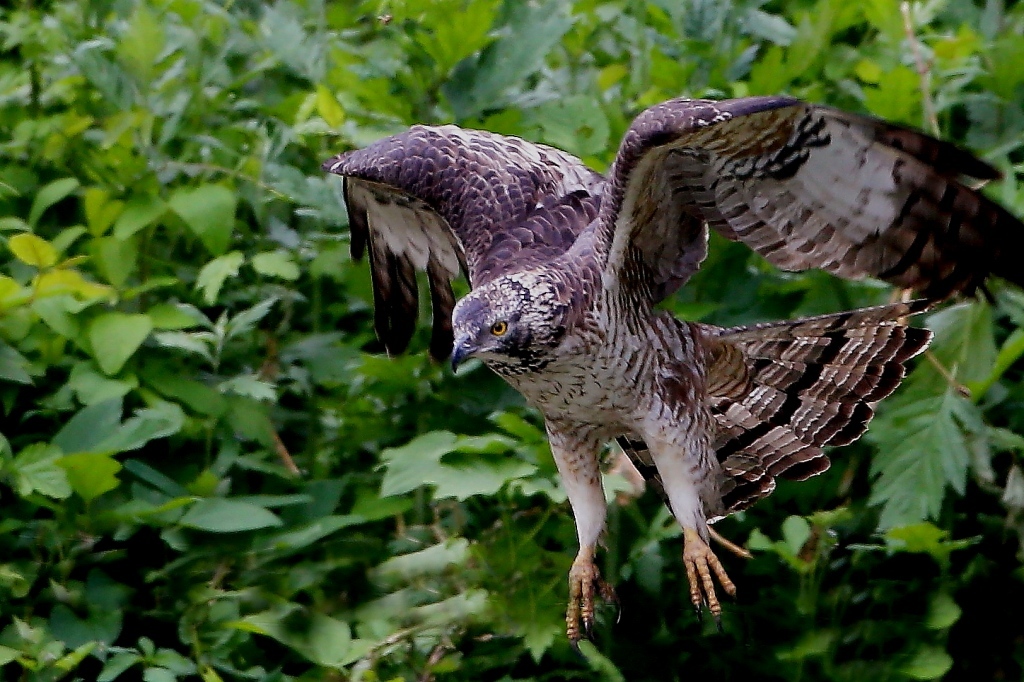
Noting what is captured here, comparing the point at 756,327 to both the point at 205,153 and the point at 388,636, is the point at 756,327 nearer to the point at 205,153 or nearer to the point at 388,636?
the point at 388,636

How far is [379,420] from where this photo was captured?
19.3 ft

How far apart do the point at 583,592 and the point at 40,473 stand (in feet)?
6.19

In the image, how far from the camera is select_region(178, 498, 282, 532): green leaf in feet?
17.2

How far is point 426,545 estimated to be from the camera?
566 cm

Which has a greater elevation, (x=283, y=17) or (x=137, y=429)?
(x=283, y=17)

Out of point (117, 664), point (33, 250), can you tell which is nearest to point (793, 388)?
point (117, 664)

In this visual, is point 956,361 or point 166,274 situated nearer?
point 956,361

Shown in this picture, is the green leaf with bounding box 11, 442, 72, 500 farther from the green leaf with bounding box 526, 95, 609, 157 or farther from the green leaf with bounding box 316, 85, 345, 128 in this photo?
the green leaf with bounding box 526, 95, 609, 157

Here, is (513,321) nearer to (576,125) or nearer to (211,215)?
(576,125)

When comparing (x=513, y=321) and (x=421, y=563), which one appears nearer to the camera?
(x=513, y=321)

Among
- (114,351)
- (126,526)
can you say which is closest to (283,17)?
(114,351)

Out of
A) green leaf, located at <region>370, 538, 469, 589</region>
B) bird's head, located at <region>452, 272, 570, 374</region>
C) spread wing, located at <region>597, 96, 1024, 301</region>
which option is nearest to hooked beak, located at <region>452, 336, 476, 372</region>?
bird's head, located at <region>452, 272, 570, 374</region>

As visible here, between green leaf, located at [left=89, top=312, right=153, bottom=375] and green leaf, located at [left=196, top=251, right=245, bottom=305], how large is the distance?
9.2 inches

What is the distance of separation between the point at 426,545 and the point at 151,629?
1.01m
